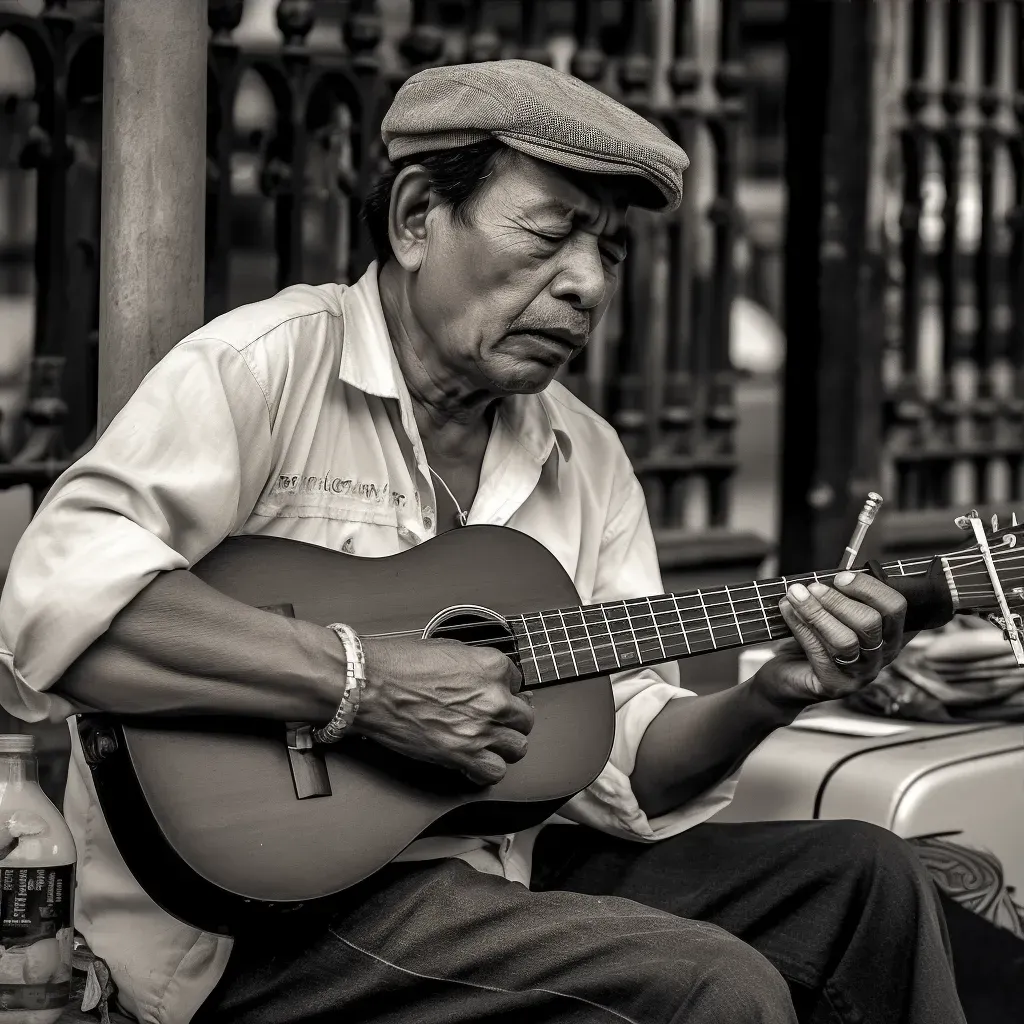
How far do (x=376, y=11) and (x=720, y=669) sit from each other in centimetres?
170

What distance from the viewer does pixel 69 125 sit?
285 centimetres

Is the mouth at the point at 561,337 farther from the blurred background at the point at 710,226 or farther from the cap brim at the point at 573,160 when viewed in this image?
the blurred background at the point at 710,226

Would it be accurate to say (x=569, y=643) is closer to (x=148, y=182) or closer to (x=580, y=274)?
(x=580, y=274)

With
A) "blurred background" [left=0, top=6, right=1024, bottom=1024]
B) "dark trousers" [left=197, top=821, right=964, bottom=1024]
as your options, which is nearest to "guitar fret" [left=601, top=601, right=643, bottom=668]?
"dark trousers" [left=197, top=821, right=964, bottom=1024]

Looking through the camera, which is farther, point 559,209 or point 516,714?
point 559,209

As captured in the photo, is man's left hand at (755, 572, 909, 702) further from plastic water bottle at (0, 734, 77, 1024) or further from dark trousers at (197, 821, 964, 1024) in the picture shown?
plastic water bottle at (0, 734, 77, 1024)

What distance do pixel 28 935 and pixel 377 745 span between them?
51 centimetres

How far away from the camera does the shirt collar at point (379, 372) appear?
2250mm

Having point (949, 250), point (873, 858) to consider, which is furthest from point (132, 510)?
point (949, 250)

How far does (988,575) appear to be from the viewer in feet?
7.50

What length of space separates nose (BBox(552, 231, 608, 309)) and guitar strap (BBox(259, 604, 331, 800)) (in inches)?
25.3

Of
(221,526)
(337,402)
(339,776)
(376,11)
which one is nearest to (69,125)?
(376,11)

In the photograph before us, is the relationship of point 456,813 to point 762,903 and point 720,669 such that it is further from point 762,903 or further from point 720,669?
point 720,669

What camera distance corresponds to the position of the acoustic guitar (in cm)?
189
